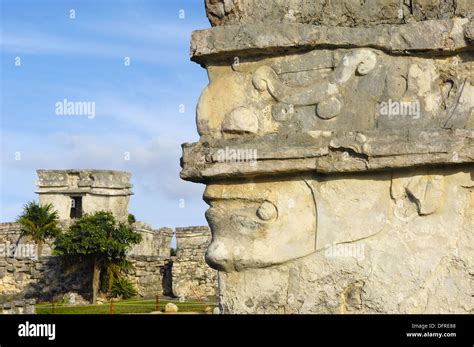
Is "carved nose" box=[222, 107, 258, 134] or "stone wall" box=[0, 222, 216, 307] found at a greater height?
"carved nose" box=[222, 107, 258, 134]

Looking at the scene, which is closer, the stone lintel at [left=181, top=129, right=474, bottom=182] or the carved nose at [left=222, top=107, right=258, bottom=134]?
the stone lintel at [left=181, top=129, right=474, bottom=182]

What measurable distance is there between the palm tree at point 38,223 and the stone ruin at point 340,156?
24.2 metres

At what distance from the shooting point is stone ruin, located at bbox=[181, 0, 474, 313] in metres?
5.85

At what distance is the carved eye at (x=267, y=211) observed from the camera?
605cm

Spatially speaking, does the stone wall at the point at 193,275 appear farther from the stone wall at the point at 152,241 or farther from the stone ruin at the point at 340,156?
the stone ruin at the point at 340,156

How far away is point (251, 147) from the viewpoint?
6000 mm

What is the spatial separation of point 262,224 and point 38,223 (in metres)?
25.0

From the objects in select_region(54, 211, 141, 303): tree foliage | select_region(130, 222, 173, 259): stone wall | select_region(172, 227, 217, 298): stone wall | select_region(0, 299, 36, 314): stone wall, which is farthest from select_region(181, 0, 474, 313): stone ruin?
select_region(130, 222, 173, 259): stone wall

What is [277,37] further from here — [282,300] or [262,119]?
[282,300]

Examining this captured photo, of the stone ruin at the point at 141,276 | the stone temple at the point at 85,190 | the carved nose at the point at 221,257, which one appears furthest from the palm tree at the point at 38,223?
the carved nose at the point at 221,257

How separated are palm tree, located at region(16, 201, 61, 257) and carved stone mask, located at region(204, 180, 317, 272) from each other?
24180mm

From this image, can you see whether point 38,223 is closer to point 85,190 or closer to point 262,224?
point 85,190

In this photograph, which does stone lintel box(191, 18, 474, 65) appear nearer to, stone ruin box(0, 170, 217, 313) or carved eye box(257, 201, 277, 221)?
carved eye box(257, 201, 277, 221)

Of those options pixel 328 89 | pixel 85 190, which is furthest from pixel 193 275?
pixel 328 89
